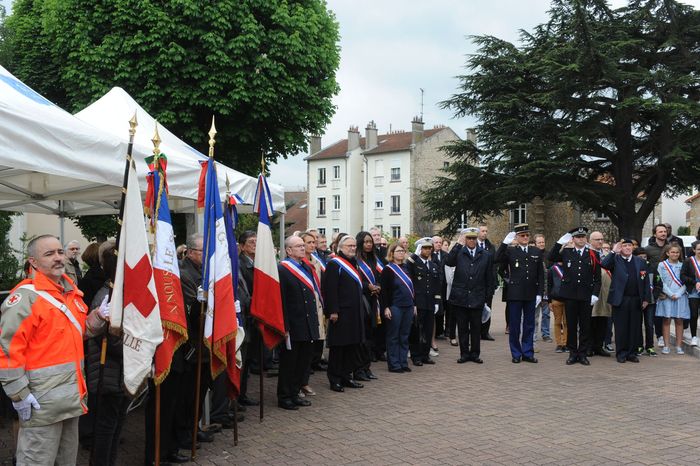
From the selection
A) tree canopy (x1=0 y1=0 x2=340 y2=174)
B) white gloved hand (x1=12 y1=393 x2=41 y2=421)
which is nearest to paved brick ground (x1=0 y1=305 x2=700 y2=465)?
white gloved hand (x1=12 y1=393 x2=41 y2=421)

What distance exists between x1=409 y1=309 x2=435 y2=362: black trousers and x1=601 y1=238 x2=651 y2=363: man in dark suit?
306 centimetres

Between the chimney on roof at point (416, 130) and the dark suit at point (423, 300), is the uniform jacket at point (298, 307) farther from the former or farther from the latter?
the chimney on roof at point (416, 130)

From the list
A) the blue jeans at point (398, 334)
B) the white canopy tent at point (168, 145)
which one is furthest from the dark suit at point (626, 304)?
the white canopy tent at point (168, 145)

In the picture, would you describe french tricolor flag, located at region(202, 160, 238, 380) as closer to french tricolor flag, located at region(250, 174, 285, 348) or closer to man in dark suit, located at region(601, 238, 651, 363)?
french tricolor flag, located at region(250, 174, 285, 348)

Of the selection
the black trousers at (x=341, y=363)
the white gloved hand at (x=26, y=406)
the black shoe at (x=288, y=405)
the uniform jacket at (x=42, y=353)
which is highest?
the uniform jacket at (x=42, y=353)

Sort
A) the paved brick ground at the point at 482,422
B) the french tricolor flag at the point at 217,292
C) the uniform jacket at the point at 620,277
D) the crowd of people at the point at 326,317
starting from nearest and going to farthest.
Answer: the crowd of people at the point at 326,317 → the french tricolor flag at the point at 217,292 → the paved brick ground at the point at 482,422 → the uniform jacket at the point at 620,277

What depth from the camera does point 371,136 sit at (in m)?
62.2

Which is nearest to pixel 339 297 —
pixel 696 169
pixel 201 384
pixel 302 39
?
pixel 201 384

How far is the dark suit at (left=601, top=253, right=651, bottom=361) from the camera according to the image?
36.0 ft

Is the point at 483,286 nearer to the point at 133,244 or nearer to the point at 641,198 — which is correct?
the point at 133,244

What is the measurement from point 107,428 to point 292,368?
3.05 meters

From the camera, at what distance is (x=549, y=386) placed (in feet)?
29.6

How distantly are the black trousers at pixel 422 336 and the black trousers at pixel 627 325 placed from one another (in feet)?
10.2

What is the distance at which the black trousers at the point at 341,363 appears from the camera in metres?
8.79
